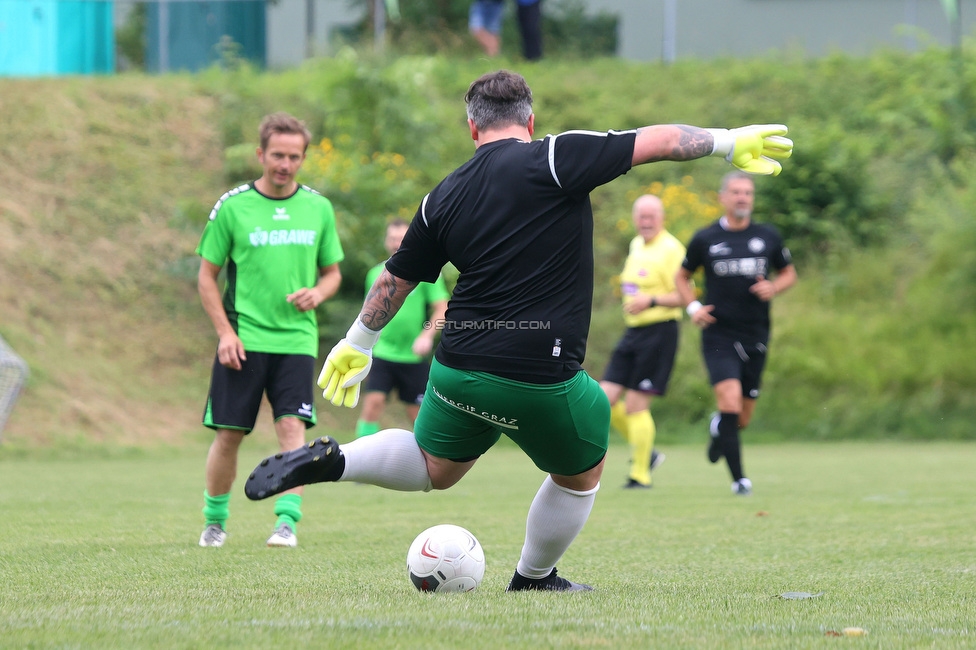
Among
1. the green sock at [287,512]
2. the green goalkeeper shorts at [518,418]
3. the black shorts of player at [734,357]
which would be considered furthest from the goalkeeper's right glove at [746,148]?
the black shorts of player at [734,357]

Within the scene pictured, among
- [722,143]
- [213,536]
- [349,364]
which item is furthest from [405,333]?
[722,143]

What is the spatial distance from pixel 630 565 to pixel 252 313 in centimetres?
245

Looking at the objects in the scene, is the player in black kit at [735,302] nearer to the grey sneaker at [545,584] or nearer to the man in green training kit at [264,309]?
the man in green training kit at [264,309]

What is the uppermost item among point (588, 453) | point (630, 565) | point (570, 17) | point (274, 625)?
point (570, 17)

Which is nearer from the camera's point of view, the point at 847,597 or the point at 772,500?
the point at 847,597

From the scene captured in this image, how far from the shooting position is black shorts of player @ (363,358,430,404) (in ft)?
36.2

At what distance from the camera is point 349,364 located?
15.5 feet

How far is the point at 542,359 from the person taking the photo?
4.15m

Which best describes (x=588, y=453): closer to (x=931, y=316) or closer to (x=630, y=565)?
(x=630, y=565)

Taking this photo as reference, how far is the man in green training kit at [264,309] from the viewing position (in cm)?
632

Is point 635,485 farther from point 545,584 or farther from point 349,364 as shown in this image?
point 349,364

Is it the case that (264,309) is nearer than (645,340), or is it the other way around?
(264,309)

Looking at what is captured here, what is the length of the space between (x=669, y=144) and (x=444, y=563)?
71.7 inches

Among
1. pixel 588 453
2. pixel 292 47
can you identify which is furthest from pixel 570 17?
pixel 588 453
